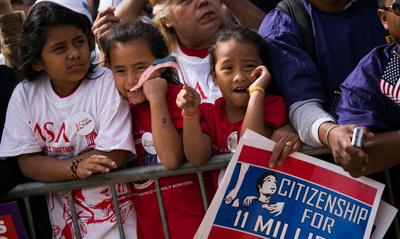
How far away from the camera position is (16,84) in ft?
10.7

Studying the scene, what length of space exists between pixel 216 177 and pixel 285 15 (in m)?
0.96

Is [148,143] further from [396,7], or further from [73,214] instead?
[396,7]

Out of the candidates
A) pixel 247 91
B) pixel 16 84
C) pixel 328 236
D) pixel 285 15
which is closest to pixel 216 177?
pixel 247 91

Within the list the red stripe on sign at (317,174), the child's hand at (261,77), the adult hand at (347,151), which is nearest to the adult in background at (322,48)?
the child's hand at (261,77)

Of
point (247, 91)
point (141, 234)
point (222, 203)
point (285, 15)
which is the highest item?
point (285, 15)

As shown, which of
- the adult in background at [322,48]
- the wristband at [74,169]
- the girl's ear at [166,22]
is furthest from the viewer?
the girl's ear at [166,22]

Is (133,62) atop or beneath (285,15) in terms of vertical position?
beneath

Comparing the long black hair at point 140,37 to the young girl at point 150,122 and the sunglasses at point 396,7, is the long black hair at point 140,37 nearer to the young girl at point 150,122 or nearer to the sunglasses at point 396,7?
the young girl at point 150,122

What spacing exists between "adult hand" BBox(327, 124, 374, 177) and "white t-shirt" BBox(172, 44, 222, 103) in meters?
1.11

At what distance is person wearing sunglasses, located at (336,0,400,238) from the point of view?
2.39m

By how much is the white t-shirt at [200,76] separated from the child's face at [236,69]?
16.8 inches

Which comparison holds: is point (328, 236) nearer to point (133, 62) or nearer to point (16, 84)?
point (133, 62)

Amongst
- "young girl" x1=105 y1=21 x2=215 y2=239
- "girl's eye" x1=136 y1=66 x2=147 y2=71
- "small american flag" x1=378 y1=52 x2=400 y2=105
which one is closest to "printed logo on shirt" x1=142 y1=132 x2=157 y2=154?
"young girl" x1=105 y1=21 x2=215 y2=239

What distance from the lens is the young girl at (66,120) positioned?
9.64 ft
